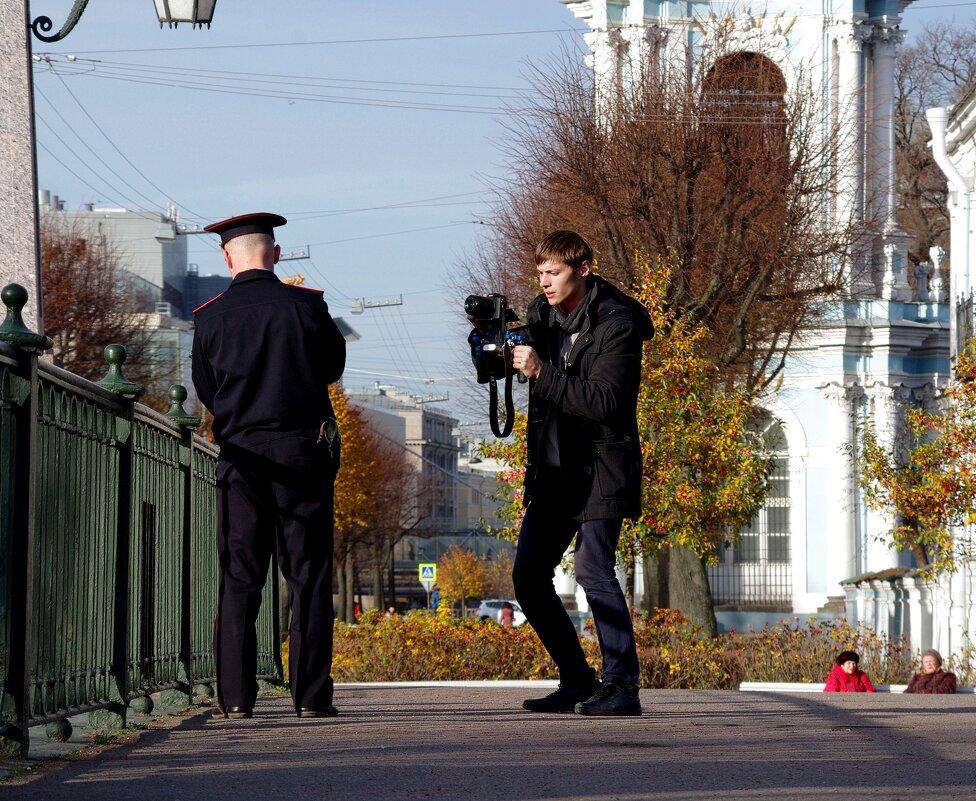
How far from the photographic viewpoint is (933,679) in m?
16.9

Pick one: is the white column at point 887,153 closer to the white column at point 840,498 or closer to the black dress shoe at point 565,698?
the white column at point 840,498

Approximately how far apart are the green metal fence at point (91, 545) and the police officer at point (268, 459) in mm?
382

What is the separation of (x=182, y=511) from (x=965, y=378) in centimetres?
1562

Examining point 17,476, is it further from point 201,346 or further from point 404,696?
point 404,696

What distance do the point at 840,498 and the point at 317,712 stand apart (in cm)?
3300

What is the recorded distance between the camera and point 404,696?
9141mm

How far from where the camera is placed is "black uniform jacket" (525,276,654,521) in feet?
22.8

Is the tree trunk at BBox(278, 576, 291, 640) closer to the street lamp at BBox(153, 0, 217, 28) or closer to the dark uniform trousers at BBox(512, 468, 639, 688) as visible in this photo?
the dark uniform trousers at BBox(512, 468, 639, 688)

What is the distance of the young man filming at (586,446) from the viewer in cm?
695

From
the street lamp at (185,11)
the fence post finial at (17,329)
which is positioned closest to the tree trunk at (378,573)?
the street lamp at (185,11)

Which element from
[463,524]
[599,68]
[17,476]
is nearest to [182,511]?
[17,476]

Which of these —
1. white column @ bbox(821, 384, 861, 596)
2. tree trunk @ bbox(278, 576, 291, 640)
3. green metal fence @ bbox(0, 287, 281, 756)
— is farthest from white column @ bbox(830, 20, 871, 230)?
green metal fence @ bbox(0, 287, 281, 756)

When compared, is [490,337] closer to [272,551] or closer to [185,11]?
[272,551]

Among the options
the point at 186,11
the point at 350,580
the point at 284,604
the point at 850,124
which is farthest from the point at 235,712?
the point at 350,580
